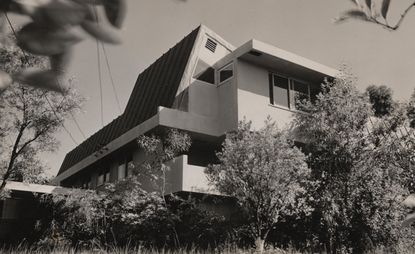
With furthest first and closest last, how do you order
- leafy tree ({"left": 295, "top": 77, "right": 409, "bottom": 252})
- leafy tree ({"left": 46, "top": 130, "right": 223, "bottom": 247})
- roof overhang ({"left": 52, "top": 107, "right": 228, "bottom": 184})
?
roof overhang ({"left": 52, "top": 107, "right": 228, "bottom": 184}) < leafy tree ({"left": 295, "top": 77, "right": 409, "bottom": 252}) < leafy tree ({"left": 46, "top": 130, "right": 223, "bottom": 247})

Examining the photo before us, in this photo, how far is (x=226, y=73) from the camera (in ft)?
58.2

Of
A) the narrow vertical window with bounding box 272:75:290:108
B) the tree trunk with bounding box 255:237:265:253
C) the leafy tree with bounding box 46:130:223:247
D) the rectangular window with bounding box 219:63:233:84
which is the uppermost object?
the rectangular window with bounding box 219:63:233:84

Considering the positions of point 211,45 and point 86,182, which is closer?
point 211,45

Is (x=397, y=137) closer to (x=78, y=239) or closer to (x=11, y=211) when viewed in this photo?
(x=78, y=239)

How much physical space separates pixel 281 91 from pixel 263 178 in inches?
230

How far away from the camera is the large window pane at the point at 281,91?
58.5ft

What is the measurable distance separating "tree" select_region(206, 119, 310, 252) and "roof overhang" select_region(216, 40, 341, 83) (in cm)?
369

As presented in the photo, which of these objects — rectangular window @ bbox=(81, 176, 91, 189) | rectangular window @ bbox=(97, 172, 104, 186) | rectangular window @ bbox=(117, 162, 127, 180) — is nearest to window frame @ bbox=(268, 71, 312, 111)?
rectangular window @ bbox=(117, 162, 127, 180)

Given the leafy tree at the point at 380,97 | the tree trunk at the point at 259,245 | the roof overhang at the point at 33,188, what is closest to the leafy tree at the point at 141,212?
the roof overhang at the point at 33,188

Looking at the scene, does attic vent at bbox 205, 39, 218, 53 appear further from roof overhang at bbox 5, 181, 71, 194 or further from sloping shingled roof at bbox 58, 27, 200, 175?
roof overhang at bbox 5, 181, 71, 194

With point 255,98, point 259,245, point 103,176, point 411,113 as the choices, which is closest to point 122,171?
point 103,176

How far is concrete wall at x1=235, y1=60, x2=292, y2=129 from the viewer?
653 inches

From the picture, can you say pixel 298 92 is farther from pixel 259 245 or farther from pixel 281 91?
pixel 259 245

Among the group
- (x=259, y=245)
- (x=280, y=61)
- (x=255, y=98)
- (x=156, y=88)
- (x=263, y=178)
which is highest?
(x=280, y=61)
